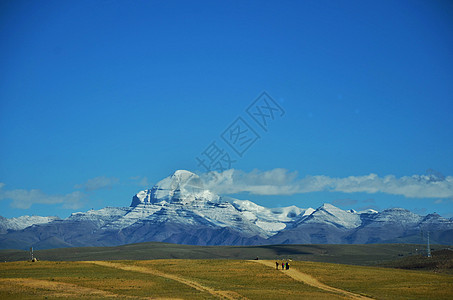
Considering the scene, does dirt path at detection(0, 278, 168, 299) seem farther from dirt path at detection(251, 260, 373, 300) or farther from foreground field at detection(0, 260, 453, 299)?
dirt path at detection(251, 260, 373, 300)

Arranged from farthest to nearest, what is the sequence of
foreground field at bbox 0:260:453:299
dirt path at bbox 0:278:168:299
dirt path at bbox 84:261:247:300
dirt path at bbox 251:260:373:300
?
dirt path at bbox 251:260:373:300
foreground field at bbox 0:260:453:299
dirt path at bbox 84:261:247:300
dirt path at bbox 0:278:168:299

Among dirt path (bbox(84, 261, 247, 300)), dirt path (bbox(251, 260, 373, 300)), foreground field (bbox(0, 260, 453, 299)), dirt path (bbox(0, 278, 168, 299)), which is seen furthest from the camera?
dirt path (bbox(251, 260, 373, 300))

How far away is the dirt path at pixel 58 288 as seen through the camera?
82.8m

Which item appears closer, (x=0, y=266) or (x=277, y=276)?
(x=277, y=276)

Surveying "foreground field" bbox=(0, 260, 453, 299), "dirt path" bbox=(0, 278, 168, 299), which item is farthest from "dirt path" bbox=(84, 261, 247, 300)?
"dirt path" bbox=(0, 278, 168, 299)

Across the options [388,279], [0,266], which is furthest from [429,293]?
[0,266]

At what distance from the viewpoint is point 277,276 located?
364ft

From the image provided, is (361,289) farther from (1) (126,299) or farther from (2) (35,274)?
(2) (35,274)

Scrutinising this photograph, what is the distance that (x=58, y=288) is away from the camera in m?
89.5

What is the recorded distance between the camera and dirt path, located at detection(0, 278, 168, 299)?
82750mm

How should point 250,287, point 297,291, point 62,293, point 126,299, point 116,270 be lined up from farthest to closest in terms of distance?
point 116,270 < point 250,287 < point 297,291 < point 62,293 < point 126,299

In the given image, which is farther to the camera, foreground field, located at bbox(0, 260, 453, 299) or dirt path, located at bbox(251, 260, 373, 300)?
dirt path, located at bbox(251, 260, 373, 300)

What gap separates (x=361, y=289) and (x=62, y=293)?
155 feet

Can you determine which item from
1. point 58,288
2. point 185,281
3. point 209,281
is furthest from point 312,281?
point 58,288
